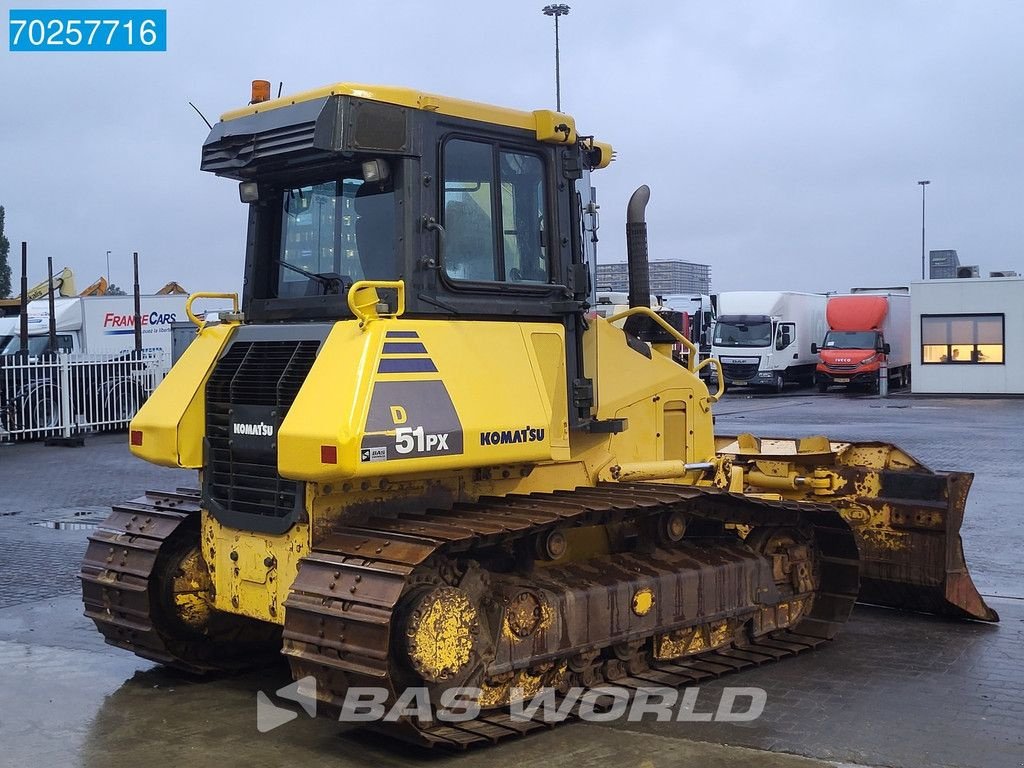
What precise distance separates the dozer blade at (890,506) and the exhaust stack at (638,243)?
2.05 m

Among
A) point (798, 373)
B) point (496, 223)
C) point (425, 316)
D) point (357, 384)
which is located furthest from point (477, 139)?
point (798, 373)

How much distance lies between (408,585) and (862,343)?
114ft

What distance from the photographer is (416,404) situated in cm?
618

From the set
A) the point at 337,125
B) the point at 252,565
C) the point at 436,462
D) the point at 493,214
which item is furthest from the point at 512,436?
the point at 337,125

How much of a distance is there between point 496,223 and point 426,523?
1846 millimetres

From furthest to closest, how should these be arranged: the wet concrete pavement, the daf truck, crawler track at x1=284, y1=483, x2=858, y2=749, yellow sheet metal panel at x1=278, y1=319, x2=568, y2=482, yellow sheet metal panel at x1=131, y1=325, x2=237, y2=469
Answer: the daf truck
yellow sheet metal panel at x1=131, y1=325, x2=237, y2=469
the wet concrete pavement
yellow sheet metal panel at x1=278, y1=319, x2=568, y2=482
crawler track at x1=284, y1=483, x2=858, y2=749

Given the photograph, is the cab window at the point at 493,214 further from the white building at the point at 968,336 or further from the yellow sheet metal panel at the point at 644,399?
the white building at the point at 968,336

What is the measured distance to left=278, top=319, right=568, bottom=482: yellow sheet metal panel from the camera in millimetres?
5949

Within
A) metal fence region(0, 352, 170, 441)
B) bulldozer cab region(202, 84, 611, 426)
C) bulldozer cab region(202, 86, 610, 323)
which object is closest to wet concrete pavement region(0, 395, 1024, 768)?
bulldozer cab region(202, 84, 611, 426)

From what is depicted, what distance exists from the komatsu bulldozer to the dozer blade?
66 cm

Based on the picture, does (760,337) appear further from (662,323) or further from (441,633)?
(441,633)

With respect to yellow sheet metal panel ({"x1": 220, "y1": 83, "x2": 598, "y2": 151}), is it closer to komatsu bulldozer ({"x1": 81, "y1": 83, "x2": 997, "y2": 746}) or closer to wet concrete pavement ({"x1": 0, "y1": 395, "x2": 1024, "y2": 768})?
komatsu bulldozer ({"x1": 81, "y1": 83, "x2": 997, "y2": 746})

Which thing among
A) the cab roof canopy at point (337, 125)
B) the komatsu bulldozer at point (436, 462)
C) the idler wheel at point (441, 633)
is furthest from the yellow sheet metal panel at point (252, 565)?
the cab roof canopy at point (337, 125)

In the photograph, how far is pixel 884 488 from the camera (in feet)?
29.4
